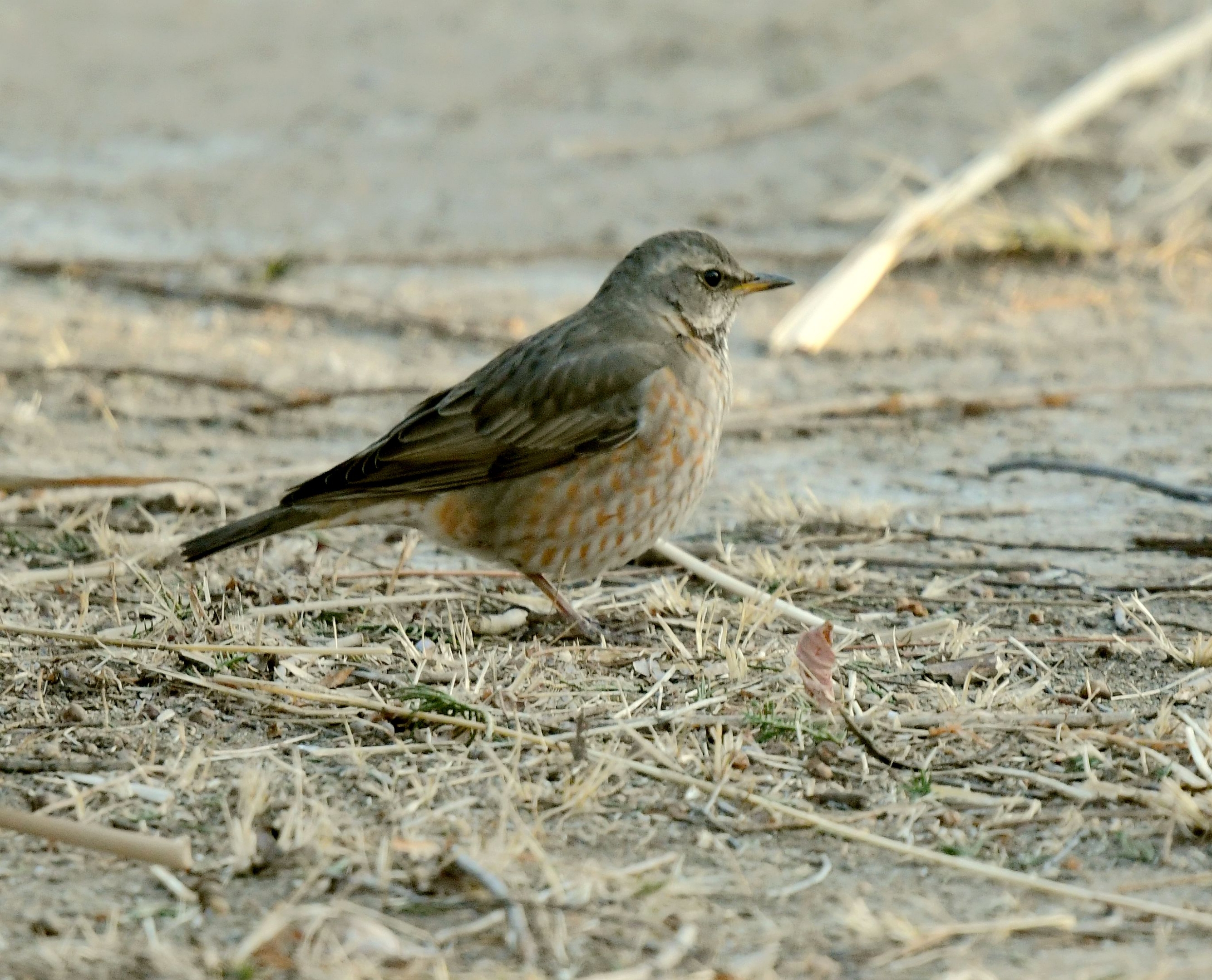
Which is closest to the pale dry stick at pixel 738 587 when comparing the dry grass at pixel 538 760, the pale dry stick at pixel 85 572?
the dry grass at pixel 538 760

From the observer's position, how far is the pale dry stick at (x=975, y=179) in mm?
8836

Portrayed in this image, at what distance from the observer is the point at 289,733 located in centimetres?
445

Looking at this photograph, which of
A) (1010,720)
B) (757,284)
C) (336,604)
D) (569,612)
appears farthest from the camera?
(757,284)

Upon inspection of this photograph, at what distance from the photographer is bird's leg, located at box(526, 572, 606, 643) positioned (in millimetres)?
5301

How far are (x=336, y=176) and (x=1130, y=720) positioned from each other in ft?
26.8

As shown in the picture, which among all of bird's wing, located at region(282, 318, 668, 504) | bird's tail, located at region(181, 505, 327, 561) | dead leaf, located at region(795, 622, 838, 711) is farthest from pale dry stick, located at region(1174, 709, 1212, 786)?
bird's tail, located at region(181, 505, 327, 561)

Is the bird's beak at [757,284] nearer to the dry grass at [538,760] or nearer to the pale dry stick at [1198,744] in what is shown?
the dry grass at [538,760]

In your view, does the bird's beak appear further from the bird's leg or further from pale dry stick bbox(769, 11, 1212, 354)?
pale dry stick bbox(769, 11, 1212, 354)

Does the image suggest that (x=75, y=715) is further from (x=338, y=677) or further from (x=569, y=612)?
(x=569, y=612)

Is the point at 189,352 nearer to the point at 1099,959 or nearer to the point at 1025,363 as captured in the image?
the point at 1025,363

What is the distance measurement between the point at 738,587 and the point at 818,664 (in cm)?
90

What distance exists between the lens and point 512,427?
18.5ft

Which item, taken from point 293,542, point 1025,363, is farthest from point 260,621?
point 1025,363

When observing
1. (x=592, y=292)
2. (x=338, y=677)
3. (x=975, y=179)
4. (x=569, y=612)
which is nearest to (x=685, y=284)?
(x=569, y=612)
